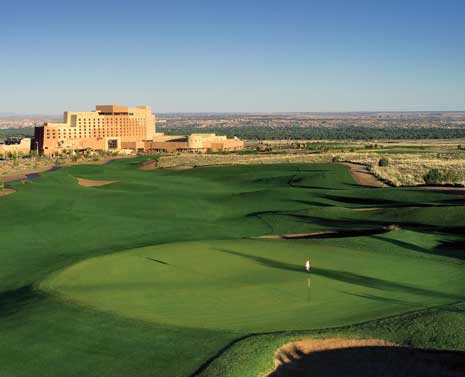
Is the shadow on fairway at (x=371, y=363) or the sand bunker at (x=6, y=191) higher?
the shadow on fairway at (x=371, y=363)

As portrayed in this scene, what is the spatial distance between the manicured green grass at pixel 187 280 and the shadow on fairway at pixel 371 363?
0.69 metres

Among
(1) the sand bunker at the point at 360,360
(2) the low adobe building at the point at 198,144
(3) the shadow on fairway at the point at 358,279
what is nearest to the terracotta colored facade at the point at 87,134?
(2) the low adobe building at the point at 198,144

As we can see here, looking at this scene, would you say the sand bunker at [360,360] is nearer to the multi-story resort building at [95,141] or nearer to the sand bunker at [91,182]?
the sand bunker at [91,182]

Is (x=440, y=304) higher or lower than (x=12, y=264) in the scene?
higher

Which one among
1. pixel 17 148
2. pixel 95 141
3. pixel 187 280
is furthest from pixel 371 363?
pixel 95 141

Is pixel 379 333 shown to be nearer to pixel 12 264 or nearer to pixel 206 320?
pixel 206 320

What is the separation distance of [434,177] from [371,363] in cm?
5561

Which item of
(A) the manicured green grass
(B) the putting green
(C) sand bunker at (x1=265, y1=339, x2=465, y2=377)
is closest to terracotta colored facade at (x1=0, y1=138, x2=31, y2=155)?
(A) the manicured green grass

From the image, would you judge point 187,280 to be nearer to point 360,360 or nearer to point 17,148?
point 360,360

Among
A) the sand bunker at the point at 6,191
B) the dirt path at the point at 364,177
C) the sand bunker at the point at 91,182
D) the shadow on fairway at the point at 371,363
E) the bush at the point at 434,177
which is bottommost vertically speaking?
the sand bunker at the point at 91,182

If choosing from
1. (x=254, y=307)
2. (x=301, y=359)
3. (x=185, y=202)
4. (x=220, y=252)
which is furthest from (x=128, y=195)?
(x=301, y=359)

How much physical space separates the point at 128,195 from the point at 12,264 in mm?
27190

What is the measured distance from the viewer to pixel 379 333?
15094 millimetres

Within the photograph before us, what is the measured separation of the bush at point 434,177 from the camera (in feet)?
212
